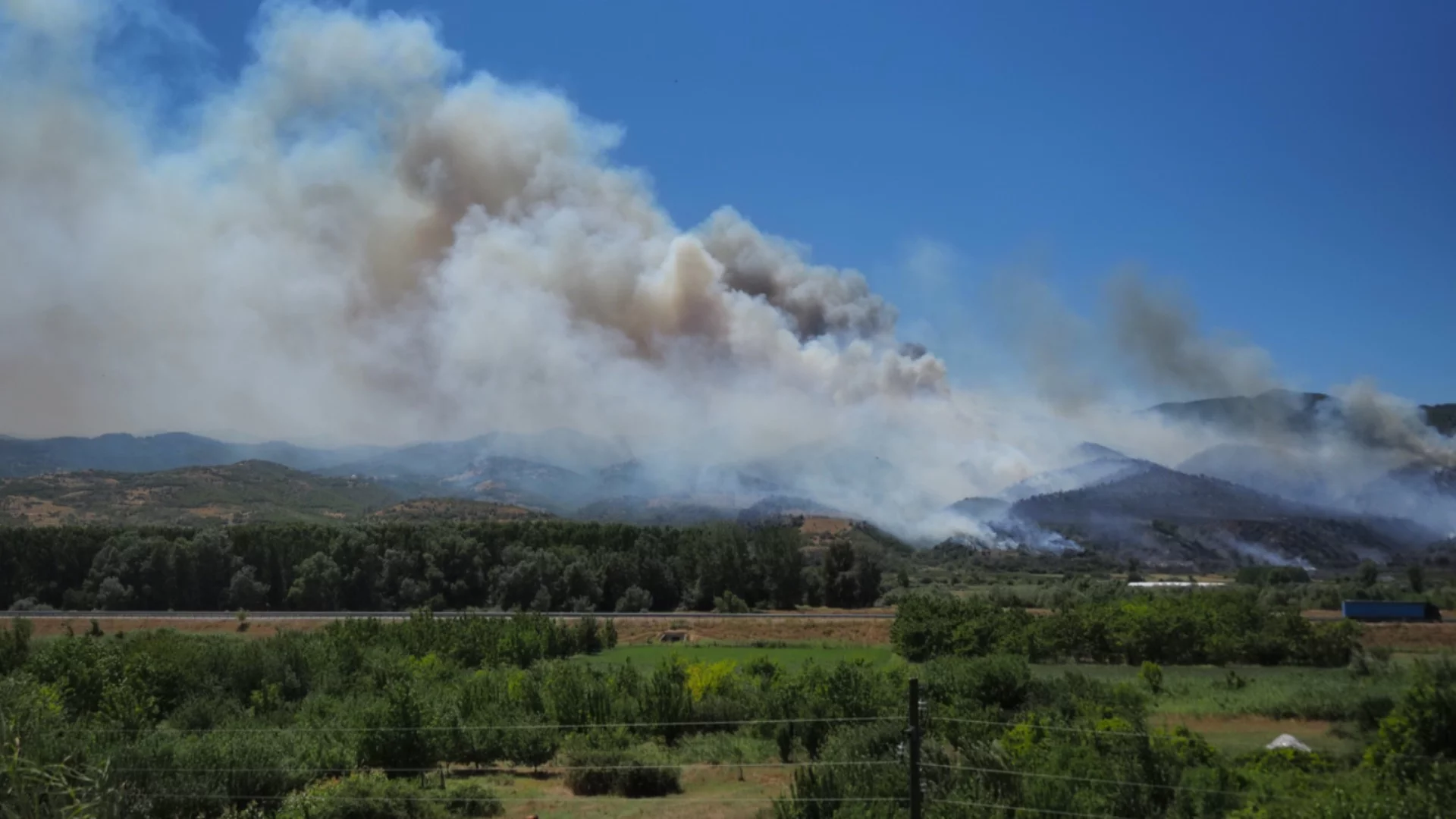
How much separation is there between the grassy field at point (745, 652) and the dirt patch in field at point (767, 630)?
108 centimetres

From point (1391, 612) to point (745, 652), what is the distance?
3302 cm

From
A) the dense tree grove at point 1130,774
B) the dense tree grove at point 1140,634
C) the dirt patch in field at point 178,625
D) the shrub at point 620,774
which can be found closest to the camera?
the dense tree grove at point 1130,774

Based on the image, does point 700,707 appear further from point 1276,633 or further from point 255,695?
point 1276,633

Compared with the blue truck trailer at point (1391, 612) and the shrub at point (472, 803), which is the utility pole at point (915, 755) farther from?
the blue truck trailer at point (1391, 612)

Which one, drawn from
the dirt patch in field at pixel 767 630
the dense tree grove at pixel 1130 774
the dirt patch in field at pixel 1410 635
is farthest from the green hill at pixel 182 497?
the dense tree grove at pixel 1130 774

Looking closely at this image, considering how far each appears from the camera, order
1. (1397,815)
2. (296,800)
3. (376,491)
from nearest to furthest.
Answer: (1397,815)
(296,800)
(376,491)

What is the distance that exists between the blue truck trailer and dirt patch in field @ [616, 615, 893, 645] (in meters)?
23.7

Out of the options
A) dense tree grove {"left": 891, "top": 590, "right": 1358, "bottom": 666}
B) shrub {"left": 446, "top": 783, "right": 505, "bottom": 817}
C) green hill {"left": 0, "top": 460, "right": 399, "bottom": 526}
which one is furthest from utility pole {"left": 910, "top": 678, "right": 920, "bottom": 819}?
green hill {"left": 0, "top": 460, "right": 399, "bottom": 526}

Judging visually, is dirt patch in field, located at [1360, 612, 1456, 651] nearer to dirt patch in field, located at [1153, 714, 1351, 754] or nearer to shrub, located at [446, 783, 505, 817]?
dirt patch in field, located at [1153, 714, 1351, 754]

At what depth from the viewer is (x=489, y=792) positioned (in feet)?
74.6

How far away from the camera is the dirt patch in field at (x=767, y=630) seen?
5503 cm

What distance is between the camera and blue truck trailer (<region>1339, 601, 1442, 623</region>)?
50.5 meters

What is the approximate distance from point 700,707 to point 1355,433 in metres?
124

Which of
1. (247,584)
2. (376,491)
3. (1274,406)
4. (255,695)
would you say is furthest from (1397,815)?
(376,491)
